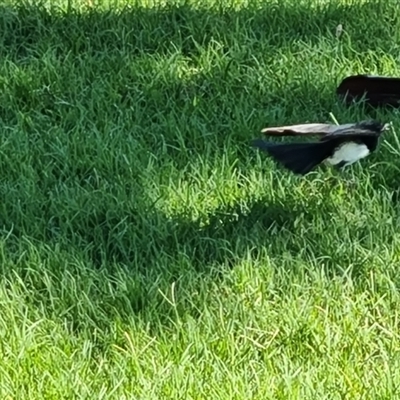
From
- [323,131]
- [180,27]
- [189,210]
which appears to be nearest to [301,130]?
[323,131]

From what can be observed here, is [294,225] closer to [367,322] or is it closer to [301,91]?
[367,322]

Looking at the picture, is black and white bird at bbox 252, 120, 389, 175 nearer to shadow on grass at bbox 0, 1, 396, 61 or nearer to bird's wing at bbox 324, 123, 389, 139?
bird's wing at bbox 324, 123, 389, 139

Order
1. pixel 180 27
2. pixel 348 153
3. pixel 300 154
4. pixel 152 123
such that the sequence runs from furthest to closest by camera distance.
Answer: pixel 180 27
pixel 152 123
pixel 348 153
pixel 300 154

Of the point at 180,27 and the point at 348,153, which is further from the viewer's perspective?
the point at 180,27

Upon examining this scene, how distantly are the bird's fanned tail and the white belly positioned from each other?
0.04 meters

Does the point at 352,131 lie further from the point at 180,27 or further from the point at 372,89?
the point at 180,27

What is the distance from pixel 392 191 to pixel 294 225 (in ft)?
1.31

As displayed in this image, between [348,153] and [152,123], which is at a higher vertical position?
[348,153]

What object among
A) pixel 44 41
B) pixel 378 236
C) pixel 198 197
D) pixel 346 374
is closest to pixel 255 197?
pixel 198 197

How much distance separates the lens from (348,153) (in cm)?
326

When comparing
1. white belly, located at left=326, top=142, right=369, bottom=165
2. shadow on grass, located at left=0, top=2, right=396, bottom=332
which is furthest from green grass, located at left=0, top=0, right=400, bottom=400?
white belly, located at left=326, top=142, right=369, bottom=165

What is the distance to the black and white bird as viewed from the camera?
315 cm

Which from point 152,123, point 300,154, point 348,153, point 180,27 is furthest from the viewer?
point 180,27

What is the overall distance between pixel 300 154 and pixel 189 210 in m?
0.37
